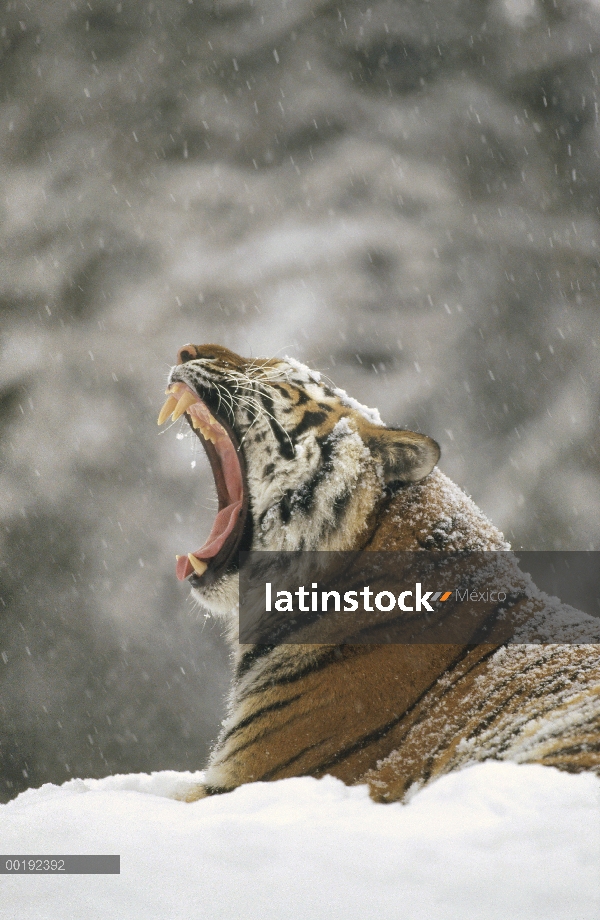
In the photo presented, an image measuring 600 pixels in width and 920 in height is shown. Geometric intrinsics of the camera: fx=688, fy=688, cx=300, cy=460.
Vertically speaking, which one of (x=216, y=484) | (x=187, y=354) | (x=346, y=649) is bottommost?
(x=346, y=649)

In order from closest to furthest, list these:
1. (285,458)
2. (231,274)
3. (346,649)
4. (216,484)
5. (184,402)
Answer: (346,649)
(285,458)
(184,402)
(216,484)
(231,274)

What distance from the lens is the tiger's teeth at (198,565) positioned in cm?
147

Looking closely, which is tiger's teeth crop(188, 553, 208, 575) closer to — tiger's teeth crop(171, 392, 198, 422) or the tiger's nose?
tiger's teeth crop(171, 392, 198, 422)

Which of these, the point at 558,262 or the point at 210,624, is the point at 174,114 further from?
the point at 210,624

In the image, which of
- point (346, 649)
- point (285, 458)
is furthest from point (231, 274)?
point (346, 649)

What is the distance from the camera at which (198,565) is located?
1.48 metres

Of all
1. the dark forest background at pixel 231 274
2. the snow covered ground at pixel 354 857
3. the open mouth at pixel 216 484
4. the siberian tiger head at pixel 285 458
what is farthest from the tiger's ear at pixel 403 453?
the dark forest background at pixel 231 274

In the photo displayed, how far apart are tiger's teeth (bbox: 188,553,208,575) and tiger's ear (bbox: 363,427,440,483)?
17.3 inches

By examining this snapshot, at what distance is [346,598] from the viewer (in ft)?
4.35

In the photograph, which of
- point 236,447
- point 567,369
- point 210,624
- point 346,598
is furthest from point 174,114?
point 346,598

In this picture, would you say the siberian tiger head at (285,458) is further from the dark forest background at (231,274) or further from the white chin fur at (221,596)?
the dark forest background at (231,274)

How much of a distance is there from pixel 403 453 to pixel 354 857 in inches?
28.7

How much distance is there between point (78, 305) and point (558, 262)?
3.80 meters

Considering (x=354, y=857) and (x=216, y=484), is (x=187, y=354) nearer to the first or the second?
(x=216, y=484)
